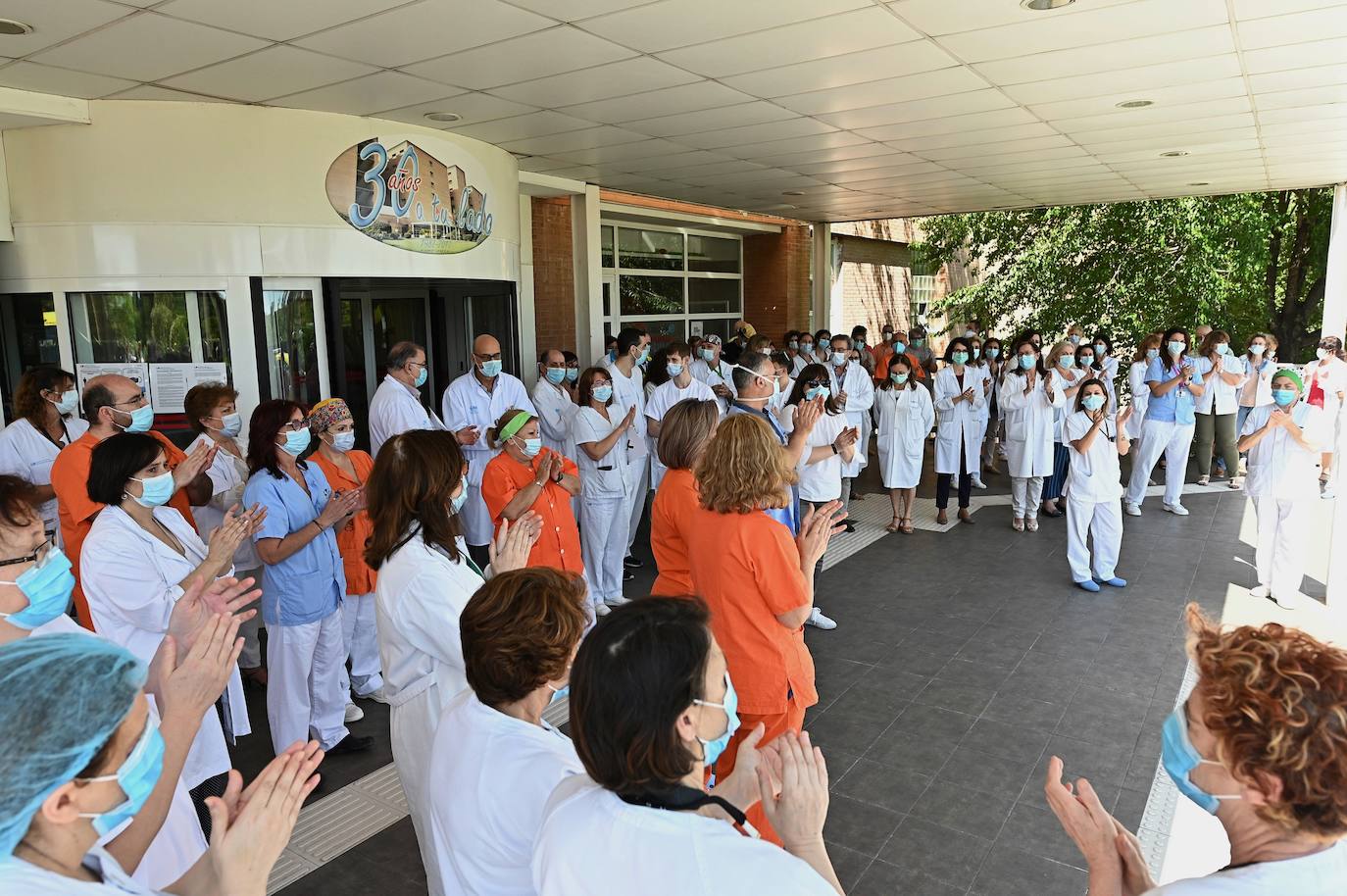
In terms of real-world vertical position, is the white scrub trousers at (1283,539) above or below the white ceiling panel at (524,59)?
below

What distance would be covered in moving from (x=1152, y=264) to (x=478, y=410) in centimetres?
1209

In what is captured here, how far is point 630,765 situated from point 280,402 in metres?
3.49

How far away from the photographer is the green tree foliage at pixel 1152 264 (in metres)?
13.7

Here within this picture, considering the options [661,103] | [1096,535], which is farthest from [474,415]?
[1096,535]

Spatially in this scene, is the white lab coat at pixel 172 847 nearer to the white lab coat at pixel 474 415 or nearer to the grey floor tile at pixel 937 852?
the grey floor tile at pixel 937 852

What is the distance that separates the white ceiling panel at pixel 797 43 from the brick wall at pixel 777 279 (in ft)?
35.4

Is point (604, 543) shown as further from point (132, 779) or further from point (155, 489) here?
point (132, 779)

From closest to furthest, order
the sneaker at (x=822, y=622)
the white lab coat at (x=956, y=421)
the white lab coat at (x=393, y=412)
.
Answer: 1. the white lab coat at (x=393, y=412)
2. the sneaker at (x=822, y=622)
3. the white lab coat at (x=956, y=421)

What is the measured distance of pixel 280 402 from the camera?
429cm

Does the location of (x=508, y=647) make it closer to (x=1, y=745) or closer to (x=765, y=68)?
(x=1, y=745)

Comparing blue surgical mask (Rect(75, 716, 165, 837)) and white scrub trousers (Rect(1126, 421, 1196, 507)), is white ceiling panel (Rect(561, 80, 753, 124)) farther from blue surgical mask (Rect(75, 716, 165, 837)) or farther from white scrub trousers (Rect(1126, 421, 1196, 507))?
white scrub trousers (Rect(1126, 421, 1196, 507))

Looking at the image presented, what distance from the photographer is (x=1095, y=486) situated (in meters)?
6.81

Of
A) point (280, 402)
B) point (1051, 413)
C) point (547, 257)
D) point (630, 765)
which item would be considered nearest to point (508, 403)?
point (280, 402)

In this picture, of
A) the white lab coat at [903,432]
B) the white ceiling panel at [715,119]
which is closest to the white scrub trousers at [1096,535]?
the white lab coat at [903,432]
